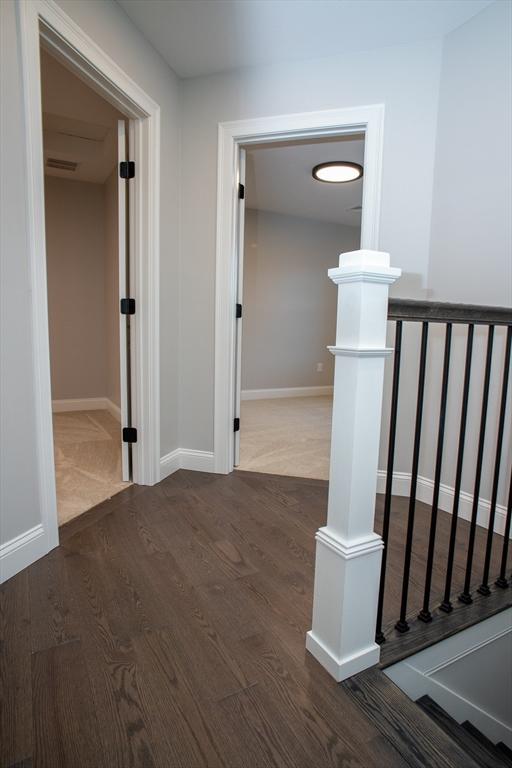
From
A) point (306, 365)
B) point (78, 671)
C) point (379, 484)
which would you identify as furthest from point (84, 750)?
point (306, 365)

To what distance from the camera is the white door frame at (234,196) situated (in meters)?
2.37

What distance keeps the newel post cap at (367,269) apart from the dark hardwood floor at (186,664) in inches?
41.5

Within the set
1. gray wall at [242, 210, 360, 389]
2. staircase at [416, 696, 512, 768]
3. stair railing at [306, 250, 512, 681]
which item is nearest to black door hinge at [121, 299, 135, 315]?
stair railing at [306, 250, 512, 681]

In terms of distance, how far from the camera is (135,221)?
7.89 feet

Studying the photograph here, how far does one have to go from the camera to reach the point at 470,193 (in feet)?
7.02

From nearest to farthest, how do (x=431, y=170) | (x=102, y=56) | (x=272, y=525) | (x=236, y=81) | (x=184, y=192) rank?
(x=102, y=56)
(x=272, y=525)
(x=431, y=170)
(x=236, y=81)
(x=184, y=192)

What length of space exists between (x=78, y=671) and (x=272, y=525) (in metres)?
1.09

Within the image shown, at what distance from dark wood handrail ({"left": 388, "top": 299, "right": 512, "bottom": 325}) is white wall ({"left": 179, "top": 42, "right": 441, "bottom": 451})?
3.49 ft

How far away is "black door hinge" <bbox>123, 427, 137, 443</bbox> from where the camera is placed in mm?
2553

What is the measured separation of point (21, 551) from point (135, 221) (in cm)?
171

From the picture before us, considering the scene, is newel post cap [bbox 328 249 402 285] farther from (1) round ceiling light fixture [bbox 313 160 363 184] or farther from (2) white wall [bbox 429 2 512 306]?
(1) round ceiling light fixture [bbox 313 160 363 184]

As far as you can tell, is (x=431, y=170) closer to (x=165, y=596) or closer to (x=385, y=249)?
(x=385, y=249)

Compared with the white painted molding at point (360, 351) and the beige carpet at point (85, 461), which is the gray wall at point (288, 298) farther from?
the white painted molding at point (360, 351)

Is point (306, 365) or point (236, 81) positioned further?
point (306, 365)
